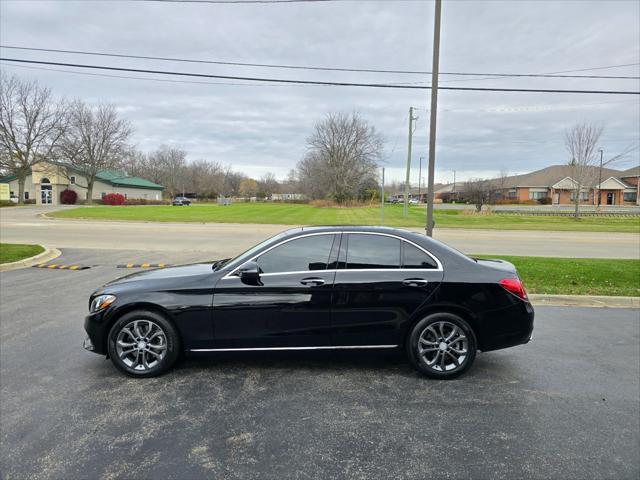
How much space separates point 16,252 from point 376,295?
11.6 m

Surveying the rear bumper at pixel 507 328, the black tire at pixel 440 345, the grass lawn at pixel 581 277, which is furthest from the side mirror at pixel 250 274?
the grass lawn at pixel 581 277

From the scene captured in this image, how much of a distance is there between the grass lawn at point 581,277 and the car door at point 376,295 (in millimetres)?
4465

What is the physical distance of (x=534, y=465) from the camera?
2656 millimetres

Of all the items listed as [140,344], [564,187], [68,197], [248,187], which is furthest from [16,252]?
[248,187]

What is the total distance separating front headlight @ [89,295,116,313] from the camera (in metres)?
3.90

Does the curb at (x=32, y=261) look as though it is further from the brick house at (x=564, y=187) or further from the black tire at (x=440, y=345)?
the brick house at (x=564, y=187)

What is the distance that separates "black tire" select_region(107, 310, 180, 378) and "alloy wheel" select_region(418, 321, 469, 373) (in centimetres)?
250

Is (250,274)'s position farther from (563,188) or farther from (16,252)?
(563,188)

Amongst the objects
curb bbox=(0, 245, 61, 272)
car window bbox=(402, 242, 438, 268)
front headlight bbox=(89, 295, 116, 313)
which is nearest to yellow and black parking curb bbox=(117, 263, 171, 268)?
curb bbox=(0, 245, 61, 272)

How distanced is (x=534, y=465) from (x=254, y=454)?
1929mm

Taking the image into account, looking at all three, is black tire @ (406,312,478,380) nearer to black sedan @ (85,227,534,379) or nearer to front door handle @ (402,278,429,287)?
black sedan @ (85,227,534,379)

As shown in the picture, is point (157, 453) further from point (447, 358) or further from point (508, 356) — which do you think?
point (508, 356)

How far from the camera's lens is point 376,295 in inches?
154

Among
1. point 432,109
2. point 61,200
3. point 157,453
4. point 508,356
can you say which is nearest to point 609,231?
point 432,109
